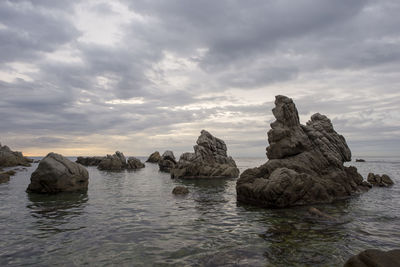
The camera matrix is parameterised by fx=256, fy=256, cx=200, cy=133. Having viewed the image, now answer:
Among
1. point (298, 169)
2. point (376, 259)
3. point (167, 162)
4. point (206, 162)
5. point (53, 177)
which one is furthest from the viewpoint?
point (167, 162)

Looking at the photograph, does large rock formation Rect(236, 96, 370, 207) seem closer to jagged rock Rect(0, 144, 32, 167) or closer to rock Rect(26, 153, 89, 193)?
rock Rect(26, 153, 89, 193)

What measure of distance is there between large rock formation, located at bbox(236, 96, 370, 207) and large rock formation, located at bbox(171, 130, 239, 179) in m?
23.9

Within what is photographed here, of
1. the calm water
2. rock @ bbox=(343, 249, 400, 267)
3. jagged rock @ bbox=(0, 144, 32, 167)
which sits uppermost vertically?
jagged rock @ bbox=(0, 144, 32, 167)

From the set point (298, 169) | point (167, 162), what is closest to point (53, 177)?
point (298, 169)

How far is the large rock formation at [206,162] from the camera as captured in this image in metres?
55.9

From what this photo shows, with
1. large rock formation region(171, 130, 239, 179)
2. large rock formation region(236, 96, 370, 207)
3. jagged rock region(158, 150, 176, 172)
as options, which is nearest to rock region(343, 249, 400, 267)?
large rock formation region(236, 96, 370, 207)

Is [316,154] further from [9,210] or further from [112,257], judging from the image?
[9,210]

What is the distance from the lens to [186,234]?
49.9 feet

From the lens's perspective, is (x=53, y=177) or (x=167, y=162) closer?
(x=53, y=177)

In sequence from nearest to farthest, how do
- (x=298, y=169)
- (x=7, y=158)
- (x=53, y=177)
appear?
(x=298, y=169) → (x=53, y=177) → (x=7, y=158)

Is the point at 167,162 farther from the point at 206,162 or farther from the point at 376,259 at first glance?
the point at 376,259

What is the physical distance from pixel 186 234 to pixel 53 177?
69.3ft

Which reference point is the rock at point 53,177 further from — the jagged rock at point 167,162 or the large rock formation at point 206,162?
the jagged rock at point 167,162

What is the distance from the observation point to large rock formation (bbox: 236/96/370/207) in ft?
74.6
